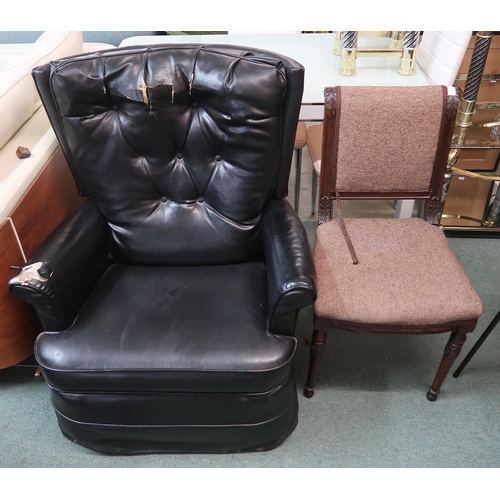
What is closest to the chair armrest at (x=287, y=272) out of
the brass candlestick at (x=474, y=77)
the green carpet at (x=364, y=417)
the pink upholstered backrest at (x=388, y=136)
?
the pink upholstered backrest at (x=388, y=136)

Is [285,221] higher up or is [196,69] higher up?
[196,69]

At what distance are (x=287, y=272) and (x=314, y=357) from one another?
1.23 ft

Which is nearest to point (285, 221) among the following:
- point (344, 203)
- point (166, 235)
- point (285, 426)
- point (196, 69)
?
point (166, 235)

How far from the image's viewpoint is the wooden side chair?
126 cm

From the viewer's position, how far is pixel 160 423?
1277 millimetres

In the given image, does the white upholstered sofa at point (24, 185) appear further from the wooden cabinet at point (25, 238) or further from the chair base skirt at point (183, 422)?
the chair base skirt at point (183, 422)

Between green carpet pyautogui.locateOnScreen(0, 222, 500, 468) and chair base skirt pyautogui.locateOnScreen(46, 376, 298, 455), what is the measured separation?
49mm

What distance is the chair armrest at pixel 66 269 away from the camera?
1157 millimetres

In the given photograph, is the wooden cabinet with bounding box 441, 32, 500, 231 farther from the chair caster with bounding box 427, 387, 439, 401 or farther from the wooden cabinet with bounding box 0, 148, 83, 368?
the wooden cabinet with bounding box 0, 148, 83, 368

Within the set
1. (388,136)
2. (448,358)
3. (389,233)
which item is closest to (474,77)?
(388,136)

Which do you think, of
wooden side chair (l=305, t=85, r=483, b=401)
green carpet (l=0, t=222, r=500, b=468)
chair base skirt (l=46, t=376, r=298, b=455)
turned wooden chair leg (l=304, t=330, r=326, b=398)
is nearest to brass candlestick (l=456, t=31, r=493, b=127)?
wooden side chair (l=305, t=85, r=483, b=401)
